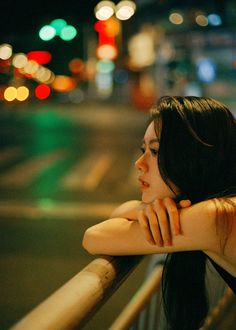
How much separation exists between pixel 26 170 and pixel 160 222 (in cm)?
1057

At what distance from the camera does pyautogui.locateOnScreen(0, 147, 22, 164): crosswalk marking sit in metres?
14.1

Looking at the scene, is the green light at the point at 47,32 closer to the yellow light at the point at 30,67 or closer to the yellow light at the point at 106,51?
the yellow light at the point at 106,51

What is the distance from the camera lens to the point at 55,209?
822 centimetres

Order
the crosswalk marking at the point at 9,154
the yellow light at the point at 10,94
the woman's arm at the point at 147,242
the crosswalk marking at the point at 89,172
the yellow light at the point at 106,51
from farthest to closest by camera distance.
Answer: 1. the yellow light at the point at 106,51
2. the yellow light at the point at 10,94
3. the crosswalk marking at the point at 9,154
4. the crosswalk marking at the point at 89,172
5. the woman's arm at the point at 147,242

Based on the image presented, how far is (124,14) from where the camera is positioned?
18344 millimetres

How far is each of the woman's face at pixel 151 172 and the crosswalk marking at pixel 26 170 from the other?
836 cm

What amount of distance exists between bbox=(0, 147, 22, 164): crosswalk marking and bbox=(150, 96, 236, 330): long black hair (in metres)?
11.9

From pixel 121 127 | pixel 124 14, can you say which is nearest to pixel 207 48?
pixel 121 127

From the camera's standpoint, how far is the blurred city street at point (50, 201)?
196 inches

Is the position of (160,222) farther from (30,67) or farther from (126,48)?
(126,48)

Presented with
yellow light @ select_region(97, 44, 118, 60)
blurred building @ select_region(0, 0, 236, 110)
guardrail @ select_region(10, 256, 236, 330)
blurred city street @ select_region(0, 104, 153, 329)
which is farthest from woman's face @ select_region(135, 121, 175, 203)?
yellow light @ select_region(97, 44, 118, 60)

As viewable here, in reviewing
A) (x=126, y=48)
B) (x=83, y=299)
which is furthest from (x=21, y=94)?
(x=83, y=299)

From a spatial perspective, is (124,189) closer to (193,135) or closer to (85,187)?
(85,187)

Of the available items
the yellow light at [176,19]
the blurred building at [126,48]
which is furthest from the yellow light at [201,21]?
the yellow light at [176,19]
